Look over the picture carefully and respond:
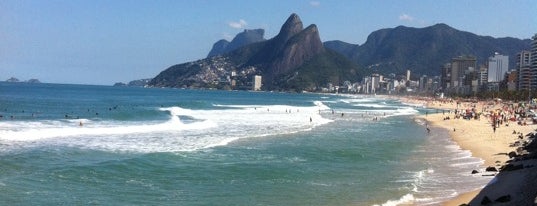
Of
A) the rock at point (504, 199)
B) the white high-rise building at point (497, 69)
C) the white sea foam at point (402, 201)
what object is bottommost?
the white sea foam at point (402, 201)

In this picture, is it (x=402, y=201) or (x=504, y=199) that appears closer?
(x=504, y=199)

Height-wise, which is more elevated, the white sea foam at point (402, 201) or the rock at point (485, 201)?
the rock at point (485, 201)

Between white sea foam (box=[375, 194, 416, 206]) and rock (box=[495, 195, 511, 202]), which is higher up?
rock (box=[495, 195, 511, 202])

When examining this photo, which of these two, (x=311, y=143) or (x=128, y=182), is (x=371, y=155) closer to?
(x=311, y=143)

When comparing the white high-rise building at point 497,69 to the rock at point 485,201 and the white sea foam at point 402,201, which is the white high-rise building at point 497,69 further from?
the rock at point 485,201

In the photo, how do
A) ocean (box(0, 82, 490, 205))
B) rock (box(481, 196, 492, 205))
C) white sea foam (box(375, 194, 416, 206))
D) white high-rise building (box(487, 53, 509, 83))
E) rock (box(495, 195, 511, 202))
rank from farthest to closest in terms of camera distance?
white high-rise building (box(487, 53, 509, 83)) < ocean (box(0, 82, 490, 205)) < white sea foam (box(375, 194, 416, 206)) < rock (box(481, 196, 492, 205)) < rock (box(495, 195, 511, 202))

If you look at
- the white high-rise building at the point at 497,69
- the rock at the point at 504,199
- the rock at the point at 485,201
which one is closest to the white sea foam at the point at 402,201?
the rock at the point at 485,201

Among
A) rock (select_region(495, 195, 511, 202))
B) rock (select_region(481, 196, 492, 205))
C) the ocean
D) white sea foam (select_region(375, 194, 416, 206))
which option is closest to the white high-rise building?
the ocean

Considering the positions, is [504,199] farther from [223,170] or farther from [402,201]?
[223,170]

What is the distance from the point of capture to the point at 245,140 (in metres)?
27.0

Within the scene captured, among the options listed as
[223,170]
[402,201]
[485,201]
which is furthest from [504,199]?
[223,170]

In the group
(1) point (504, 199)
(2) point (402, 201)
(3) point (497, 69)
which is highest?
(3) point (497, 69)

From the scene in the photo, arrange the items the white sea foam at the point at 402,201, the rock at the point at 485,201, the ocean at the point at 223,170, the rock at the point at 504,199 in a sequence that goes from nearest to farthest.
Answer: the rock at the point at 504,199 → the rock at the point at 485,201 → the white sea foam at the point at 402,201 → the ocean at the point at 223,170

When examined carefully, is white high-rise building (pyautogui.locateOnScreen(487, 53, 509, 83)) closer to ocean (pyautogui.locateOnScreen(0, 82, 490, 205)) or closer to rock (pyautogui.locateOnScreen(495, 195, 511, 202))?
ocean (pyautogui.locateOnScreen(0, 82, 490, 205))
